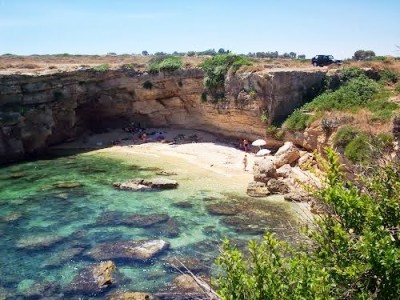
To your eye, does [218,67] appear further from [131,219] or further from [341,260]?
[341,260]

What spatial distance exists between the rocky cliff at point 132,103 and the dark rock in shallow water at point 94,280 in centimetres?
2475

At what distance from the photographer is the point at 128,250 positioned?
20.7m

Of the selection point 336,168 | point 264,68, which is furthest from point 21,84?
point 336,168

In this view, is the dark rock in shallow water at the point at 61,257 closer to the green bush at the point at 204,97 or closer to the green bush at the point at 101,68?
the green bush at the point at 204,97

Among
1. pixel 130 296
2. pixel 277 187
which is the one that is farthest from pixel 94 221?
pixel 277 187

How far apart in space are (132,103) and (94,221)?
26.4m

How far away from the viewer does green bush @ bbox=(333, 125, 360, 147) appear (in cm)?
2884

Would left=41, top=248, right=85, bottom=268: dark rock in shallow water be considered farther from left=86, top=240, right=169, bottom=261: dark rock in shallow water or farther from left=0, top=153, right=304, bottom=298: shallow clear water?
left=86, top=240, right=169, bottom=261: dark rock in shallow water

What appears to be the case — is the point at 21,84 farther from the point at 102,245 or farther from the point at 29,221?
the point at 102,245

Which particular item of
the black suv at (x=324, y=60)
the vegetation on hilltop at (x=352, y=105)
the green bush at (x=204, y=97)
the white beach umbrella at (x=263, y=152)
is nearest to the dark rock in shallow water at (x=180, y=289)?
the vegetation on hilltop at (x=352, y=105)

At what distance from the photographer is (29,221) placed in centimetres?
2475

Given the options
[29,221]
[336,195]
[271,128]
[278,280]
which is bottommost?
[29,221]

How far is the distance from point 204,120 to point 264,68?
29.2 feet

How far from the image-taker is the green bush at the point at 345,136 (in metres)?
28.8
